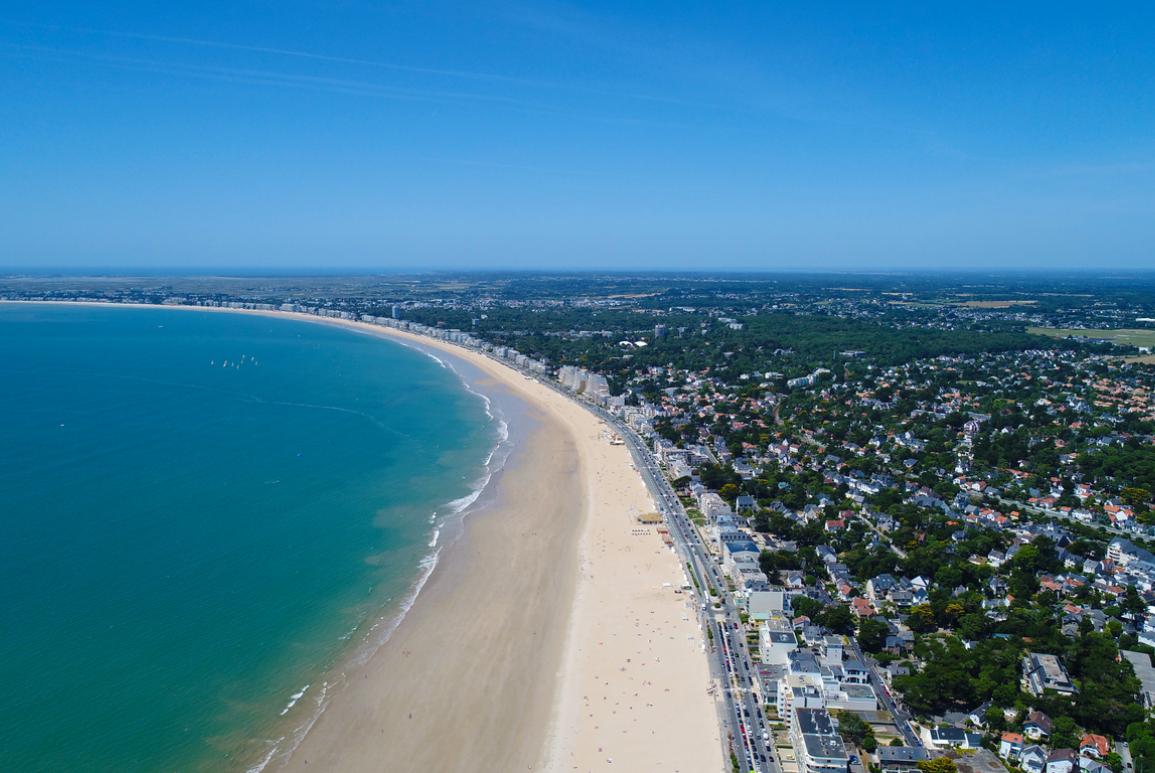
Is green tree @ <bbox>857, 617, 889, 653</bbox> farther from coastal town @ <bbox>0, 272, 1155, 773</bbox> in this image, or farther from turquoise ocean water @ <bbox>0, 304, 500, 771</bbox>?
turquoise ocean water @ <bbox>0, 304, 500, 771</bbox>

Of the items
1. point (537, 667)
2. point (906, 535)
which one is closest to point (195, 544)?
point (537, 667)

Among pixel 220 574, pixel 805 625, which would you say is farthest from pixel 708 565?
pixel 220 574

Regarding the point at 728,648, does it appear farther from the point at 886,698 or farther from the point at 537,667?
the point at 537,667

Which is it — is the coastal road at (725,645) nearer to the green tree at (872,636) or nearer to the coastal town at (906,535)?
the coastal town at (906,535)

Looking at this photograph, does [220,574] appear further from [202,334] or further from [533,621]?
[202,334]

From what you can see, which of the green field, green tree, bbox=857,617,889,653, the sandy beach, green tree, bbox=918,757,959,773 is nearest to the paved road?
green tree, bbox=857,617,889,653

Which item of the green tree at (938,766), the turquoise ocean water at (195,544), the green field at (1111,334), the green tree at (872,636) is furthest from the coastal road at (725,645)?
the green field at (1111,334)
